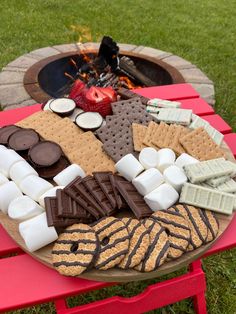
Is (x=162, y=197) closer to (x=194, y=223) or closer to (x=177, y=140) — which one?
(x=194, y=223)

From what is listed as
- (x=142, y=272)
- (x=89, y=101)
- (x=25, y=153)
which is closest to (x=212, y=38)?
(x=89, y=101)

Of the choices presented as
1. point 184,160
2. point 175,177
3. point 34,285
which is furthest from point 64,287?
point 184,160

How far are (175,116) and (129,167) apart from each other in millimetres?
592

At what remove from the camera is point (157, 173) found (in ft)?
6.09

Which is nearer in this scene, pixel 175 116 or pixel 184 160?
pixel 184 160

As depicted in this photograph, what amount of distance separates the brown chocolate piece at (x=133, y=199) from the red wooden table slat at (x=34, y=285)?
0.31 meters

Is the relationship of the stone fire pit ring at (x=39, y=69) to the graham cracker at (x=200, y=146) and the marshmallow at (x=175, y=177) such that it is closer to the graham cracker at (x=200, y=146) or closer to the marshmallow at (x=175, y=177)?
the graham cracker at (x=200, y=146)

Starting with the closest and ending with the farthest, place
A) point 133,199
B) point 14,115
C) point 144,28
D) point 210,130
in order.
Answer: point 133,199 < point 210,130 < point 14,115 < point 144,28

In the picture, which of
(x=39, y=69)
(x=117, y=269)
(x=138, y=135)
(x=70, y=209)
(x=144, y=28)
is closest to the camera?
(x=117, y=269)

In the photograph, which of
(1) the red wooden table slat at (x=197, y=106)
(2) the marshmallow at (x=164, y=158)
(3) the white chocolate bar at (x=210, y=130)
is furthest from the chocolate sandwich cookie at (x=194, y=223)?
(1) the red wooden table slat at (x=197, y=106)

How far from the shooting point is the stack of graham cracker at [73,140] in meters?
2.03

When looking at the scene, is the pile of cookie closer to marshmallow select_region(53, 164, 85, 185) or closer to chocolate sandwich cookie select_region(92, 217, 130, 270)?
chocolate sandwich cookie select_region(92, 217, 130, 270)

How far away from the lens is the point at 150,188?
71.4 inches

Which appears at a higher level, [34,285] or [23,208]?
[23,208]
